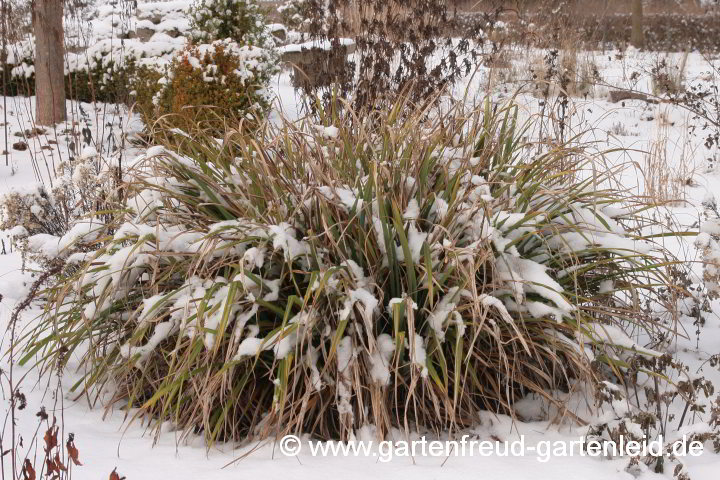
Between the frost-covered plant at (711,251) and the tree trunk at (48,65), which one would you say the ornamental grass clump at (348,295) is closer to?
the frost-covered plant at (711,251)

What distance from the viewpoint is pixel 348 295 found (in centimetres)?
246

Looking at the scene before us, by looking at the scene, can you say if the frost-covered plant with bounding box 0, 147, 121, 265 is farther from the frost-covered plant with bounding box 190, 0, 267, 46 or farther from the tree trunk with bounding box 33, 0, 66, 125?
the frost-covered plant with bounding box 190, 0, 267, 46

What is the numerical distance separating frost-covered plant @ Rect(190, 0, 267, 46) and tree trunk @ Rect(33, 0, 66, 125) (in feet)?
4.87

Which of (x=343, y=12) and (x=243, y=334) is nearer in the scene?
Answer: (x=243, y=334)

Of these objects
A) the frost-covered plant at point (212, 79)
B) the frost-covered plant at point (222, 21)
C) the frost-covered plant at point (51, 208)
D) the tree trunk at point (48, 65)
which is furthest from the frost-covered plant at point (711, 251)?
the tree trunk at point (48, 65)

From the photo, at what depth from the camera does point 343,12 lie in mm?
5605

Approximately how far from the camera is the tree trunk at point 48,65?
7789mm

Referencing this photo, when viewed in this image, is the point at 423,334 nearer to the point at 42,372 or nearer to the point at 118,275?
the point at 118,275

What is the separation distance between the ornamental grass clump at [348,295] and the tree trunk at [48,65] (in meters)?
5.60

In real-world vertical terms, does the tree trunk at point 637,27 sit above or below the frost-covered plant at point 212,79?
above

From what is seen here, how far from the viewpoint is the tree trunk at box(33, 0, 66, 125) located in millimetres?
7789

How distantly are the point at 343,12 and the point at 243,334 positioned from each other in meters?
3.74

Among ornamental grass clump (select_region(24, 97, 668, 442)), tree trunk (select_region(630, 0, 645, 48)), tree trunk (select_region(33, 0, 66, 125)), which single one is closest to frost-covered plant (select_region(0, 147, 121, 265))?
ornamental grass clump (select_region(24, 97, 668, 442))

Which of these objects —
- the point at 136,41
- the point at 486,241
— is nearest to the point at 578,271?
the point at 486,241
